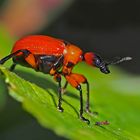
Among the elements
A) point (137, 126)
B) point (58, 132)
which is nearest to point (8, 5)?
point (137, 126)

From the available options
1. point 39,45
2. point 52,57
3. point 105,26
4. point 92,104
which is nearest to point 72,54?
point 52,57

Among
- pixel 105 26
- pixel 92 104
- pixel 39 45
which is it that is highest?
pixel 39 45

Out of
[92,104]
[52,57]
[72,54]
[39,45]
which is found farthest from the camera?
[92,104]

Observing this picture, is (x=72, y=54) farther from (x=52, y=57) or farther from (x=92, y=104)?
(x=92, y=104)

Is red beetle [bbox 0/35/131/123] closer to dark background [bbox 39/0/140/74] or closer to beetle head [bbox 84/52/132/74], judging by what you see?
beetle head [bbox 84/52/132/74]

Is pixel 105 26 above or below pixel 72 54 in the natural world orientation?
below

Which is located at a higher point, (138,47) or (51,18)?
(51,18)

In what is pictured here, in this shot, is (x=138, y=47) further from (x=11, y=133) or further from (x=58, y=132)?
(x=58, y=132)
